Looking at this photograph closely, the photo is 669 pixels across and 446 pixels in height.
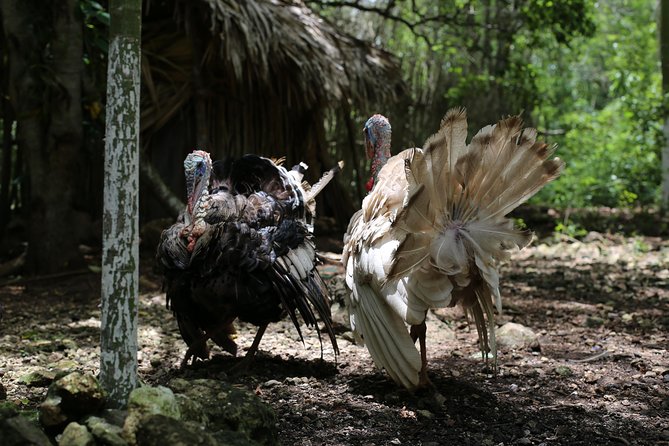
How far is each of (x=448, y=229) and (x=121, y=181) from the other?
5.75 ft

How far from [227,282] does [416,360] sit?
1176mm

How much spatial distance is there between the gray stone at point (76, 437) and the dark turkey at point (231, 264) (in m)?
1.70

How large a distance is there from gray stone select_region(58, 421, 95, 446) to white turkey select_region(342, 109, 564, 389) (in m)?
1.69

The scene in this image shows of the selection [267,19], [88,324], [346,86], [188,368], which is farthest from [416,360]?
[346,86]

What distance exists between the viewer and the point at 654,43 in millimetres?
17297

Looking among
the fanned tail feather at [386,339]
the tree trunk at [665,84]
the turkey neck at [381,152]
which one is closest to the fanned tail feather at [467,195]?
the fanned tail feather at [386,339]

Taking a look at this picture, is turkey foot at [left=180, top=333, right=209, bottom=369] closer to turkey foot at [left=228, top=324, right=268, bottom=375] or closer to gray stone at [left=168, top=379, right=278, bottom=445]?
turkey foot at [left=228, top=324, right=268, bottom=375]

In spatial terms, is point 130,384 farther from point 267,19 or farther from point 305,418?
point 267,19

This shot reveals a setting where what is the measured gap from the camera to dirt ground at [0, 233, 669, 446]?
11.2 feet

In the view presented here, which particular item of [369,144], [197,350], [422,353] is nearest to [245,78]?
[369,144]

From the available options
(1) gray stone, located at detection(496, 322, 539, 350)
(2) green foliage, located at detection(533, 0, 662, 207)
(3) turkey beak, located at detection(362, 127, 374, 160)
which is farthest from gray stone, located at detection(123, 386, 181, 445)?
(2) green foliage, located at detection(533, 0, 662, 207)

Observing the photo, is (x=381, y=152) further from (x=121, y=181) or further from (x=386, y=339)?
(x=121, y=181)

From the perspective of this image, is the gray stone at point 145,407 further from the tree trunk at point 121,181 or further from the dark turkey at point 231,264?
the dark turkey at point 231,264

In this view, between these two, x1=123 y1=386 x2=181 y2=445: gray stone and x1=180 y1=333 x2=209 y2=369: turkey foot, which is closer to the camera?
x1=123 y1=386 x2=181 y2=445: gray stone
